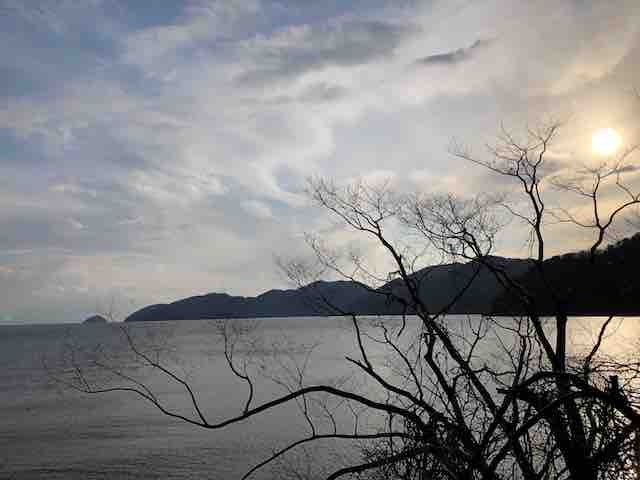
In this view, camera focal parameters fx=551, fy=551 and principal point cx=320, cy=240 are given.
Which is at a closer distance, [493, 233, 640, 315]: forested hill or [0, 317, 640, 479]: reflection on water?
[493, 233, 640, 315]: forested hill

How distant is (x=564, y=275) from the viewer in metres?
12.8

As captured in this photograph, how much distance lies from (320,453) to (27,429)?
66.8 feet

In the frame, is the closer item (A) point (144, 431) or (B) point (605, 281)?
(B) point (605, 281)

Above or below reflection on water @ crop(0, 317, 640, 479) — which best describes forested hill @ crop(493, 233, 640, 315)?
above

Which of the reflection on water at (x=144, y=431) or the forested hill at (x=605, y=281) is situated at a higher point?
the forested hill at (x=605, y=281)

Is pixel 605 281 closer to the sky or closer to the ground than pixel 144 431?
closer to the sky

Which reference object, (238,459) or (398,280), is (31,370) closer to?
(238,459)

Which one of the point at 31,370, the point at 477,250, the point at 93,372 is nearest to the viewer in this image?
the point at 477,250

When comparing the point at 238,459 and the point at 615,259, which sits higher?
the point at 615,259

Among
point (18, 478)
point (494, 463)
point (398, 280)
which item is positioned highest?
point (398, 280)

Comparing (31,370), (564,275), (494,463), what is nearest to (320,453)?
(564,275)

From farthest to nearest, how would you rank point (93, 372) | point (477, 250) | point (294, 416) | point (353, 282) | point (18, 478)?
1. point (93, 372)
2. point (294, 416)
3. point (18, 478)
4. point (353, 282)
5. point (477, 250)

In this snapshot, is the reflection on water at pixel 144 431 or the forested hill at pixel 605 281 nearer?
the forested hill at pixel 605 281

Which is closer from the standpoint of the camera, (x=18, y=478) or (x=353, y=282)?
(x=353, y=282)
